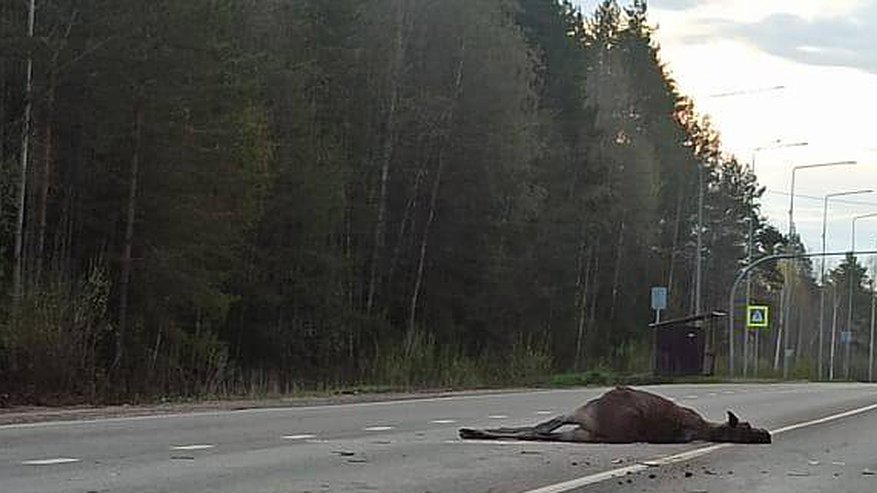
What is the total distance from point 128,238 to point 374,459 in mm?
20386

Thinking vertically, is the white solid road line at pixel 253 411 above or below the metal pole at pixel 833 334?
below

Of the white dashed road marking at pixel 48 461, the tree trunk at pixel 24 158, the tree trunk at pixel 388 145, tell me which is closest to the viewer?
the white dashed road marking at pixel 48 461

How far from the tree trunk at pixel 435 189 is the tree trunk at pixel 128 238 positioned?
34.0 ft

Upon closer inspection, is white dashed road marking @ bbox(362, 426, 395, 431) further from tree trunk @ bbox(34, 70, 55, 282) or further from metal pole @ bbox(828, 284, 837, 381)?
metal pole @ bbox(828, 284, 837, 381)

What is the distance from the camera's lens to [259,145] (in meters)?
38.0

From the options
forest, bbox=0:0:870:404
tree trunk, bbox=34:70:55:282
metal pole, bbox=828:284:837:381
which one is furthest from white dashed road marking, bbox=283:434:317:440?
metal pole, bbox=828:284:837:381

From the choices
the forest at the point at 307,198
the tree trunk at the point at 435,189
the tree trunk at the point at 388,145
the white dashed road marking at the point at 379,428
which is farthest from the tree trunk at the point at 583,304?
the white dashed road marking at the point at 379,428

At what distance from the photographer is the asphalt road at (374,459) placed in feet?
41.9

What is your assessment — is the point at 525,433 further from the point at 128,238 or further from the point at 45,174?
the point at 45,174

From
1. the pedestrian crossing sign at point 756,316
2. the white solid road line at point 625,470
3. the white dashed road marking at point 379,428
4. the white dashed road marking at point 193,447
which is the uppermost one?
the pedestrian crossing sign at point 756,316

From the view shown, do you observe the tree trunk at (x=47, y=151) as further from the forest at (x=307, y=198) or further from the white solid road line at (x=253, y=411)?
the white solid road line at (x=253, y=411)

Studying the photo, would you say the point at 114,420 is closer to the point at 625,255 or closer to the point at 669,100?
the point at 625,255

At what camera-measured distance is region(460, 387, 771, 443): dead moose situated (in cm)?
1748

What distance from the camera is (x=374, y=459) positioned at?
15.1 meters
